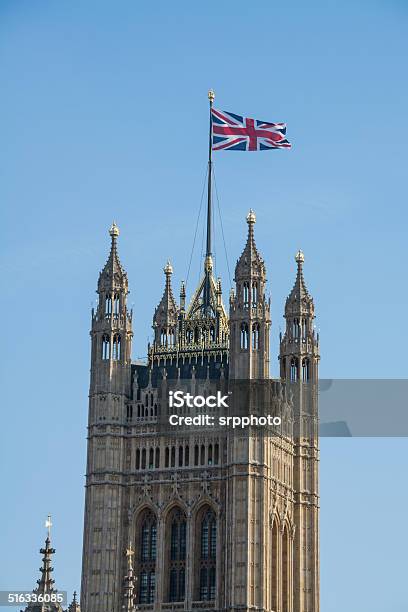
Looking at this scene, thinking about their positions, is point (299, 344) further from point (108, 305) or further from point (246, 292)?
point (108, 305)

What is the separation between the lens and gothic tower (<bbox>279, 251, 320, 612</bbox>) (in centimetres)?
14112

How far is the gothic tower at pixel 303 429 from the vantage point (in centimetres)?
14112

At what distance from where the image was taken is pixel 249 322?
138m

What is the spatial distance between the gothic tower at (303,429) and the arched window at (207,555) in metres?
6.98

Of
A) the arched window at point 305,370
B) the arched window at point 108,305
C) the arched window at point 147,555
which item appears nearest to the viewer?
the arched window at point 147,555

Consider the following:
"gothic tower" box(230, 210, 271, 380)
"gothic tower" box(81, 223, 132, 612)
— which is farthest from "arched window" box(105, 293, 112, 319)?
"gothic tower" box(230, 210, 271, 380)

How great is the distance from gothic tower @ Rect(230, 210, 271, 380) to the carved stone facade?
0.06 metres

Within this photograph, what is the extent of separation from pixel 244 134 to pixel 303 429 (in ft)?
63.7

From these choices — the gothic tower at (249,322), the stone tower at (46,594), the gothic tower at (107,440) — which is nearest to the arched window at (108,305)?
the gothic tower at (107,440)

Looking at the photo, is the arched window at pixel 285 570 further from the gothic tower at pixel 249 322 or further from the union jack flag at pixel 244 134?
the union jack flag at pixel 244 134

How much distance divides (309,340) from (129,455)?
49.0 ft

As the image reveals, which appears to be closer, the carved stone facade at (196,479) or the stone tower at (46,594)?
the stone tower at (46,594)

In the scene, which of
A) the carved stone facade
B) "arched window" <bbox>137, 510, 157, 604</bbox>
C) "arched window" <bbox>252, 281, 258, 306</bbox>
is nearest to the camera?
the carved stone facade

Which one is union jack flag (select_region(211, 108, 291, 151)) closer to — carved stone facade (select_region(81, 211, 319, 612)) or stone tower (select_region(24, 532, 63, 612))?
carved stone facade (select_region(81, 211, 319, 612))
